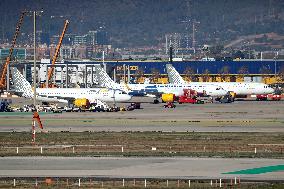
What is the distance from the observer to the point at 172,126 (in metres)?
91.9

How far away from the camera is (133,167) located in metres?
59.7

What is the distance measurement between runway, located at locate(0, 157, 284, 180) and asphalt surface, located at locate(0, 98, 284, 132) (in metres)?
23.5

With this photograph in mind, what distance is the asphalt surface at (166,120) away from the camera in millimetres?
89500

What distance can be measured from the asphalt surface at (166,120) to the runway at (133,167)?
2346 cm

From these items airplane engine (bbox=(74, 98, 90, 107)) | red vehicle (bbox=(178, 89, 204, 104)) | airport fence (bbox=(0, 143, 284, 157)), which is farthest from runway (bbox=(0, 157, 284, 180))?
red vehicle (bbox=(178, 89, 204, 104))

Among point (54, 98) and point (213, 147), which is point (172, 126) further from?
point (54, 98)

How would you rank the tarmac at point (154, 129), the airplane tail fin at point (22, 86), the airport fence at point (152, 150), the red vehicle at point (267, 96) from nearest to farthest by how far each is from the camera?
the tarmac at point (154, 129) < the airport fence at point (152, 150) < the airplane tail fin at point (22, 86) < the red vehicle at point (267, 96)

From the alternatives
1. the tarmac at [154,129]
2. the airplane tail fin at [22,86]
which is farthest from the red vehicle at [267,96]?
the airplane tail fin at [22,86]

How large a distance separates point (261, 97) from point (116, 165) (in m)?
95.1

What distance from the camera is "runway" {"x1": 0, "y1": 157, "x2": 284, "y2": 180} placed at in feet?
184

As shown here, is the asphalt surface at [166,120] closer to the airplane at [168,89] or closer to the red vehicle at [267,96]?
the airplane at [168,89]

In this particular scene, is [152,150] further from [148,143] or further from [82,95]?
[82,95]

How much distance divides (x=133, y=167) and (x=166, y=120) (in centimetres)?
4143

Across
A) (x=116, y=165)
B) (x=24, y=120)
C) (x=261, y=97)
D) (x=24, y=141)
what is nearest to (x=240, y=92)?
(x=261, y=97)
